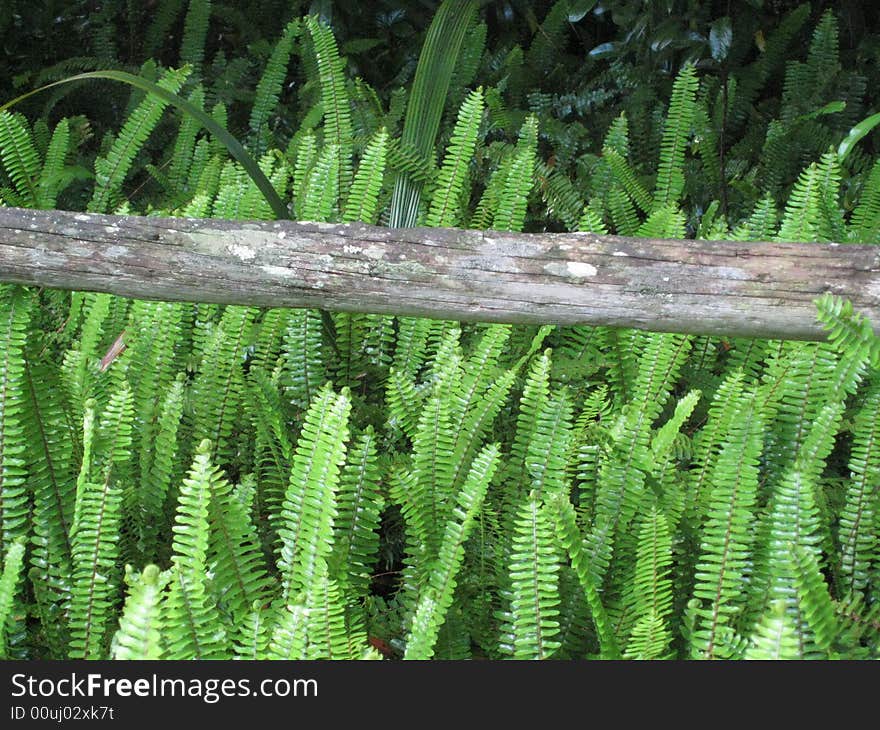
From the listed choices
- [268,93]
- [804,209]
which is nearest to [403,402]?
[804,209]

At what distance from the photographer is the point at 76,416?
201cm

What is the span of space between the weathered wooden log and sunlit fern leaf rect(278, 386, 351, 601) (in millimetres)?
222

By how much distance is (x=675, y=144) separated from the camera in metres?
3.00

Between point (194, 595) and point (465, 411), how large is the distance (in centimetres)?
76

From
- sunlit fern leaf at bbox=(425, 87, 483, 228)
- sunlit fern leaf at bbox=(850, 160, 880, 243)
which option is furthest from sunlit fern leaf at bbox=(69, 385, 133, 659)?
sunlit fern leaf at bbox=(850, 160, 880, 243)

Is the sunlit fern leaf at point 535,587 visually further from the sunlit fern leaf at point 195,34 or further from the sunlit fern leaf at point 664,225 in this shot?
the sunlit fern leaf at point 195,34

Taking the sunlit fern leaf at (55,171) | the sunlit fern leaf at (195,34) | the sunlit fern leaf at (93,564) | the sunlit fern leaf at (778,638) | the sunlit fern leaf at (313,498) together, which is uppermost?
the sunlit fern leaf at (195,34)

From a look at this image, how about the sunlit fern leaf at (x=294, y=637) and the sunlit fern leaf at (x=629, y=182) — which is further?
the sunlit fern leaf at (x=629, y=182)

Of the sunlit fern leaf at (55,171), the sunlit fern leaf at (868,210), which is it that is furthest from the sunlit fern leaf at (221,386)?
the sunlit fern leaf at (868,210)

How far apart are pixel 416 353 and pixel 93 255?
959mm

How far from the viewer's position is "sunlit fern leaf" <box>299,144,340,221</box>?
263 cm

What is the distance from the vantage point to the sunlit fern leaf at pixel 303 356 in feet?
7.51

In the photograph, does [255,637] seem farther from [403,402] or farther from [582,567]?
[403,402]

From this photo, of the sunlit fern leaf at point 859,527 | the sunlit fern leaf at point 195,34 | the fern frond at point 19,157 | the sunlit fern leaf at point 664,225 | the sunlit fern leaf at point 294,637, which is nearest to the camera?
the sunlit fern leaf at point 294,637
